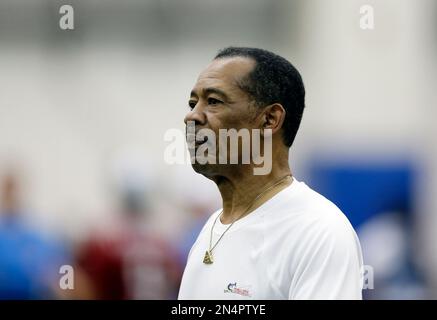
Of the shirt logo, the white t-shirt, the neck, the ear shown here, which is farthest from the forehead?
the shirt logo

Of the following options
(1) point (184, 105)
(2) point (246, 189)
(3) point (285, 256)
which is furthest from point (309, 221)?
(1) point (184, 105)

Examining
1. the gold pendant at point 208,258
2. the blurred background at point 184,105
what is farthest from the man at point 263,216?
the blurred background at point 184,105

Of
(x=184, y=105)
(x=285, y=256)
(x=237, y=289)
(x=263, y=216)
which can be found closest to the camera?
(x=285, y=256)

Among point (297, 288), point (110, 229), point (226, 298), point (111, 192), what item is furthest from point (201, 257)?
point (111, 192)

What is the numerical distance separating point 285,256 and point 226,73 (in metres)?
0.83

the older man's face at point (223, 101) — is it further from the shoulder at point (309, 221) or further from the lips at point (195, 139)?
the shoulder at point (309, 221)

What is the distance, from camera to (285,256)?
3902 mm

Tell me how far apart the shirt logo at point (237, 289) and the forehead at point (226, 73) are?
2.54 feet

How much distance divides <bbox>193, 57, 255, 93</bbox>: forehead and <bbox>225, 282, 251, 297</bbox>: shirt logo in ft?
2.54

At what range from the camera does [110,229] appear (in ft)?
26.6

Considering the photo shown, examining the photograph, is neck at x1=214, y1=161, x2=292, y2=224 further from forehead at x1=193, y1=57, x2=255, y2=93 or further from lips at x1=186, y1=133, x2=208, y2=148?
forehead at x1=193, y1=57, x2=255, y2=93

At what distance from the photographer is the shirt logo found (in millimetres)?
3973

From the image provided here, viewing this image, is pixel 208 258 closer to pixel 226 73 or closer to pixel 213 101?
pixel 213 101
